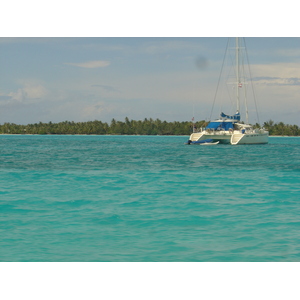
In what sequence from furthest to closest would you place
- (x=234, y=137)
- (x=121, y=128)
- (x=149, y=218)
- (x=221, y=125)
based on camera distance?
(x=121, y=128)
(x=221, y=125)
(x=234, y=137)
(x=149, y=218)

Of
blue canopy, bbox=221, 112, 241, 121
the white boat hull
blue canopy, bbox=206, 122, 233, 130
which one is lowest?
the white boat hull

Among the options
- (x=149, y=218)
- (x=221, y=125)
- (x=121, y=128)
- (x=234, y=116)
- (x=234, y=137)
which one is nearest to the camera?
(x=149, y=218)

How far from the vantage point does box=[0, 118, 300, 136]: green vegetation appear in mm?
135625

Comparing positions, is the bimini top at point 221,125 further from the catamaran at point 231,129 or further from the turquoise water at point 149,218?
the turquoise water at point 149,218

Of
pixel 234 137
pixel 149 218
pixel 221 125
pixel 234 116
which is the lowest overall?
pixel 149 218

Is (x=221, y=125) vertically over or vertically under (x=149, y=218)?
over

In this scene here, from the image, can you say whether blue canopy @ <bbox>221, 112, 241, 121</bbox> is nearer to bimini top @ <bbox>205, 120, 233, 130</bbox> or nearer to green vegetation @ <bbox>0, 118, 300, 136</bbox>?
bimini top @ <bbox>205, 120, 233, 130</bbox>

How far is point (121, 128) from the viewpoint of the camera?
159 m

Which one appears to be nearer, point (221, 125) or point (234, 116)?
point (234, 116)

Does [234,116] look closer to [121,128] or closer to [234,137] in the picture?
[234,137]

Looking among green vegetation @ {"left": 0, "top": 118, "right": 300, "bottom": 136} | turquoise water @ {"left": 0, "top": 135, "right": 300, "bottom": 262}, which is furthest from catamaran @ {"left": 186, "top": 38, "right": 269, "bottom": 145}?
green vegetation @ {"left": 0, "top": 118, "right": 300, "bottom": 136}

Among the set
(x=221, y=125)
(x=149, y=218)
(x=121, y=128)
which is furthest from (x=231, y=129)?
(x=121, y=128)
